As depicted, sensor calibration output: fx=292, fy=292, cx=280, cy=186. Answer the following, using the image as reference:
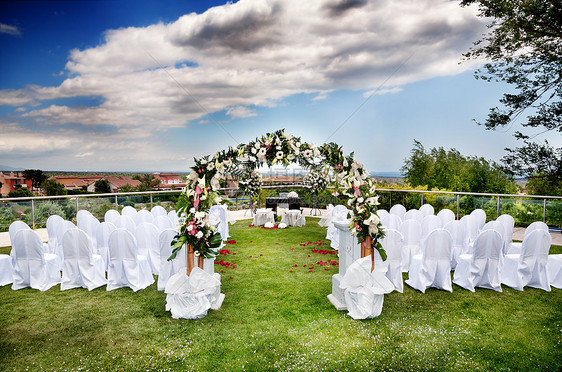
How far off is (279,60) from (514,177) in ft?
34.1

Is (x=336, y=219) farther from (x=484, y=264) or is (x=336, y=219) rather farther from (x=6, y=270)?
(x=6, y=270)

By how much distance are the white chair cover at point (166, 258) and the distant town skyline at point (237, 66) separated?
54.1 inches

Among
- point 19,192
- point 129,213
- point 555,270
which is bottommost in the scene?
point 555,270

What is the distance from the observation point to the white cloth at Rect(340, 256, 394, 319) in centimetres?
334

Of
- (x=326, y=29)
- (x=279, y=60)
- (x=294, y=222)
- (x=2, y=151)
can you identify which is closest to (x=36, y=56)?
(x=2, y=151)

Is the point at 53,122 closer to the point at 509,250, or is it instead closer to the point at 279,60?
the point at 279,60

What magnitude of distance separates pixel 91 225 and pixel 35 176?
101 ft

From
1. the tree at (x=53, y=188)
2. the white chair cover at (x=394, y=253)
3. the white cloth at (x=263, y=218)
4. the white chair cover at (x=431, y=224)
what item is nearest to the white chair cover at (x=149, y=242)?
the white chair cover at (x=394, y=253)

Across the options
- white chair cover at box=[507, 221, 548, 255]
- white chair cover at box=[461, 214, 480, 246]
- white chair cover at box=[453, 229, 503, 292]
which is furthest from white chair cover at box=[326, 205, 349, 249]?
white chair cover at box=[507, 221, 548, 255]

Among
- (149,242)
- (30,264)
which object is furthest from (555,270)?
(30,264)

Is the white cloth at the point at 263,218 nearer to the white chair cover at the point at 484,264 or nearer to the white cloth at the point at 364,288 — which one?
the white chair cover at the point at 484,264

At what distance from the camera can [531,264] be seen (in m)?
4.21

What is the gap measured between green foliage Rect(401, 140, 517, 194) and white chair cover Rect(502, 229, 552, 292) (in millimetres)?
12447

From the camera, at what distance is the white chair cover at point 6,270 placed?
4.35 metres
